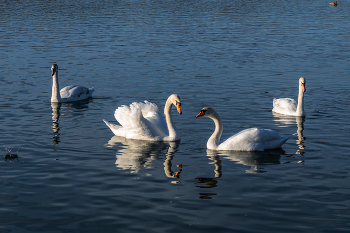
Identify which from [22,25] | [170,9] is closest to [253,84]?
[22,25]

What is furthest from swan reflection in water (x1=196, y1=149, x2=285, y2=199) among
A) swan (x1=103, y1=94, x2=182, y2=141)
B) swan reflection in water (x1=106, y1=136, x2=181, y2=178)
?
swan (x1=103, y1=94, x2=182, y2=141)

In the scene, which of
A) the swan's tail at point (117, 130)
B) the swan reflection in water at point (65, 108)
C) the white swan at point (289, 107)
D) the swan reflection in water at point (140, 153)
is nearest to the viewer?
the swan reflection in water at point (140, 153)

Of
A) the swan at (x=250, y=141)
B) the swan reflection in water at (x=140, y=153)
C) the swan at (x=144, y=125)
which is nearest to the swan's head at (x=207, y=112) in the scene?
the swan at (x=250, y=141)

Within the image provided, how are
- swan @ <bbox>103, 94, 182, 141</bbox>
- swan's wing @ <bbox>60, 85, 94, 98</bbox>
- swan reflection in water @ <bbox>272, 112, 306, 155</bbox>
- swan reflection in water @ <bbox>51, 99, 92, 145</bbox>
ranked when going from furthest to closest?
swan's wing @ <bbox>60, 85, 94, 98</bbox>
swan reflection in water @ <bbox>51, 99, 92, 145</bbox>
swan reflection in water @ <bbox>272, 112, 306, 155</bbox>
swan @ <bbox>103, 94, 182, 141</bbox>

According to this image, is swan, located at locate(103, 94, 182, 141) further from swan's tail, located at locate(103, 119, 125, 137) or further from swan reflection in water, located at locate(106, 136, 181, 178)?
swan reflection in water, located at locate(106, 136, 181, 178)

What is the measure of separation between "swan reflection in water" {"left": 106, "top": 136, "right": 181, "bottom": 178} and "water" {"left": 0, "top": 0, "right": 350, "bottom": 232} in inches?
1.3

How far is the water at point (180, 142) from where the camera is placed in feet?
33.0

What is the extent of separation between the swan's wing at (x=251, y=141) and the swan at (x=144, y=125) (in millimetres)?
1833

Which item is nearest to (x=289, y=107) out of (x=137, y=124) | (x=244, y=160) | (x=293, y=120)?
(x=293, y=120)

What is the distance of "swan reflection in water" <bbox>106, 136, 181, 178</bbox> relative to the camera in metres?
12.9

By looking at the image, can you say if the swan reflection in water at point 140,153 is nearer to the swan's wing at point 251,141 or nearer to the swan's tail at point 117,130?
the swan's tail at point 117,130

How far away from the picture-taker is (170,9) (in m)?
60.8

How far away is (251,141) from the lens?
14016 millimetres

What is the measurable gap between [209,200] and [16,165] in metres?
4.99
